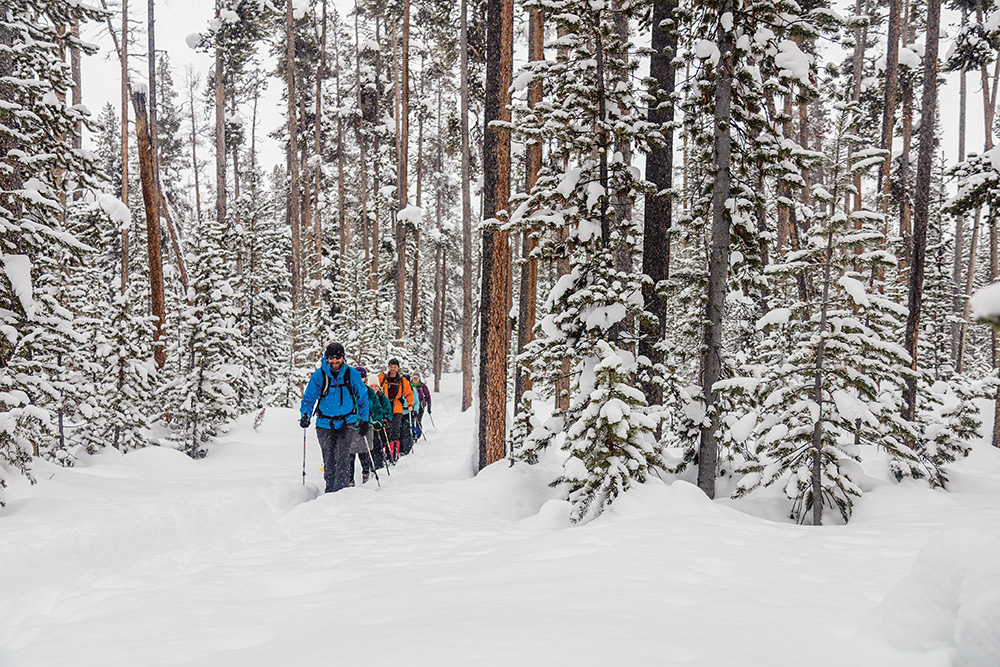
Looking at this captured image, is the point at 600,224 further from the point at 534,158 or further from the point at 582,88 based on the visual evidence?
the point at 534,158

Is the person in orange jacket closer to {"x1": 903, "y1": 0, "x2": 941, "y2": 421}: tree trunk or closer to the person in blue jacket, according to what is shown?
the person in blue jacket

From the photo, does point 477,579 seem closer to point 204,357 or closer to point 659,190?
point 659,190

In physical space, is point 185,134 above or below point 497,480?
above

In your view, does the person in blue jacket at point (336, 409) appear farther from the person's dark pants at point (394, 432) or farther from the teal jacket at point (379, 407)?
the person's dark pants at point (394, 432)

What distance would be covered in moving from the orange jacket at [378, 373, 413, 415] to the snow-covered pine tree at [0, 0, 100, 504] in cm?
632

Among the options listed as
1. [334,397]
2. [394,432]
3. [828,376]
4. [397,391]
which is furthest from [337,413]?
[828,376]

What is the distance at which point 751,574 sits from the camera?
3.42 meters

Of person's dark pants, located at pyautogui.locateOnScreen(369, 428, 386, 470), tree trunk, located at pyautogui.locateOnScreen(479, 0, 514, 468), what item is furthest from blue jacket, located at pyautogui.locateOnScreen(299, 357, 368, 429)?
person's dark pants, located at pyautogui.locateOnScreen(369, 428, 386, 470)

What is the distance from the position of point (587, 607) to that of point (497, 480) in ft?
Answer: 18.2

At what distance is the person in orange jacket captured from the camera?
12969mm

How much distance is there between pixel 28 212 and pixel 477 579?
706 cm

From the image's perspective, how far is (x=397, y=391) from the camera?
1330 centimetres

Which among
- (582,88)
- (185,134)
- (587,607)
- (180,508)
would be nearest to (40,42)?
(180,508)

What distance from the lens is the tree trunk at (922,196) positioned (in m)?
11.2
